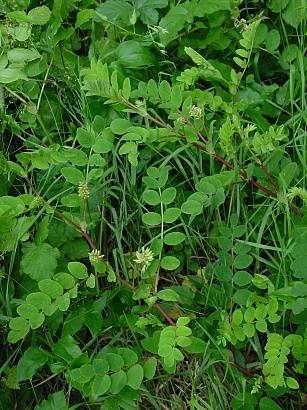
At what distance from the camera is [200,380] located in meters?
1.78

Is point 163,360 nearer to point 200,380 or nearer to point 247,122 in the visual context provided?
point 200,380

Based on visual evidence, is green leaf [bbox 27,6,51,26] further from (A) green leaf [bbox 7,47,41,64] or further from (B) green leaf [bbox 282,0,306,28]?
(B) green leaf [bbox 282,0,306,28]

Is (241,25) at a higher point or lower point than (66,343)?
higher

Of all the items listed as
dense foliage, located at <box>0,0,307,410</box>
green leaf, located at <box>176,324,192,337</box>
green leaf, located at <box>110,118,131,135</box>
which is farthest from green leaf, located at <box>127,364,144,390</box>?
green leaf, located at <box>110,118,131,135</box>

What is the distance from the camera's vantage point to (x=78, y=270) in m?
1.70

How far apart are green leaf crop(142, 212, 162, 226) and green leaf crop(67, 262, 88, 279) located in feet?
0.64

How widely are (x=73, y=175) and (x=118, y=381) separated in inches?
20.5

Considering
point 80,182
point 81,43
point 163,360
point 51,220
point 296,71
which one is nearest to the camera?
point 163,360

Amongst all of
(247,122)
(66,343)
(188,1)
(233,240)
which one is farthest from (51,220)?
(188,1)

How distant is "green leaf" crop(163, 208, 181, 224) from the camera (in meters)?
1.76

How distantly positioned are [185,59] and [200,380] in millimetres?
1034

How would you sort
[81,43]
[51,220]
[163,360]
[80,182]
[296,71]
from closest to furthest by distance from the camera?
[163,360] → [80,182] → [51,220] → [296,71] → [81,43]

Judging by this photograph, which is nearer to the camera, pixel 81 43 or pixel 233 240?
pixel 233 240

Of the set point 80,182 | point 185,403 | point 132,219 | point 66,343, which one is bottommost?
point 185,403
